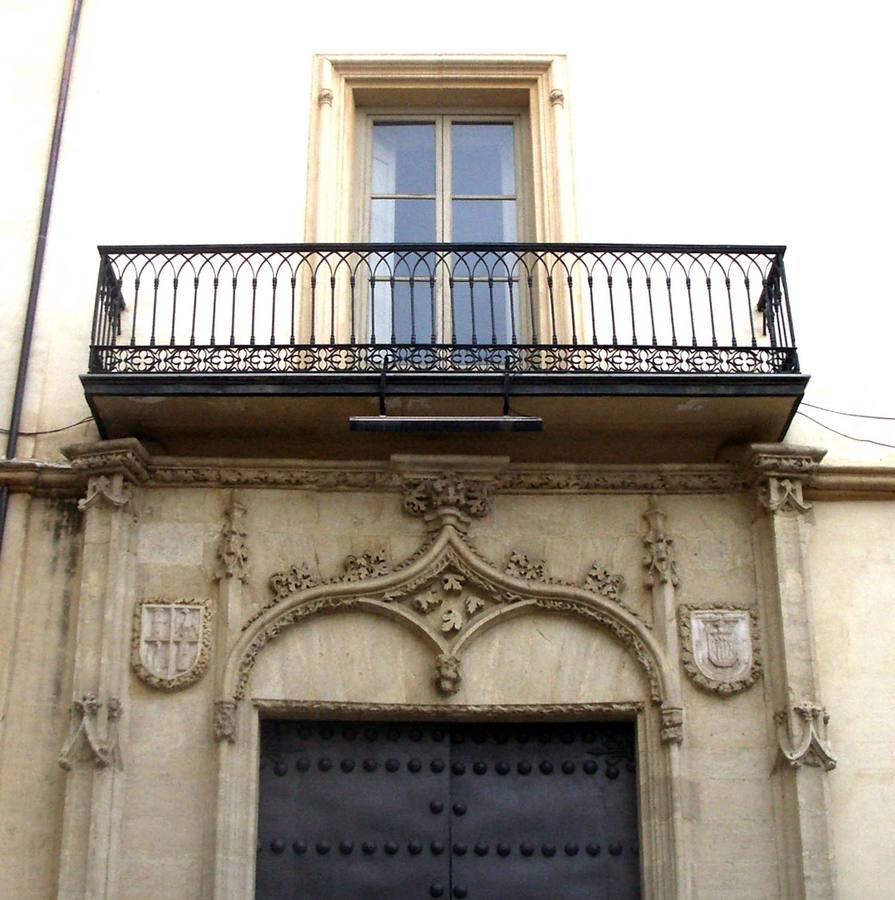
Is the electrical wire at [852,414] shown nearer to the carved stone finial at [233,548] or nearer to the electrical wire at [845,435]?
the electrical wire at [845,435]

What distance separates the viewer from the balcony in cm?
812

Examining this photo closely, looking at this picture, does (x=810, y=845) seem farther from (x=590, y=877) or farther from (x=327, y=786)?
(x=327, y=786)

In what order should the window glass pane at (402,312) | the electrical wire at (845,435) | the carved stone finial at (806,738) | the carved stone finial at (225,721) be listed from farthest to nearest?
the window glass pane at (402,312)
the electrical wire at (845,435)
the carved stone finial at (225,721)
the carved stone finial at (806,738)

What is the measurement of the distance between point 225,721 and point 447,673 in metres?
1.17

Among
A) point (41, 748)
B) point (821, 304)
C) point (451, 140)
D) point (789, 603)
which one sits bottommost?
point (41, 748)

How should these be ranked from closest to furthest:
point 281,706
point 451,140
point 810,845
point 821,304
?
1. point 810,845
2. point 281,706
3. point 821,304
4. point 451,140

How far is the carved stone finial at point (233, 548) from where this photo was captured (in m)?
8.16

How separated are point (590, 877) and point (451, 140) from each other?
4796mm

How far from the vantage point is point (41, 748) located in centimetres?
781

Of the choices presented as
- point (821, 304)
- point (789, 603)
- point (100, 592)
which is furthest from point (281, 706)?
point (821, 304)

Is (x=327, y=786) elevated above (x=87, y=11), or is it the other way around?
(x=87, y=11)

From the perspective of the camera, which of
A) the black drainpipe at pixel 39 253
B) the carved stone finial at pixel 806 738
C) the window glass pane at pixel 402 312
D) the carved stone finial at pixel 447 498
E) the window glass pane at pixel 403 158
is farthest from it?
the window glass pane at pixel 403 158

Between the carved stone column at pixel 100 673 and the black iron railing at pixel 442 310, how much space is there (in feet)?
1.94

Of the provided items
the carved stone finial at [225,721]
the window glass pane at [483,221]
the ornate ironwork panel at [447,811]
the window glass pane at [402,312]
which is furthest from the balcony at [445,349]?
the ornate ironwork panel at [447,811]
